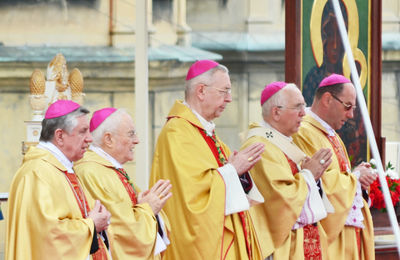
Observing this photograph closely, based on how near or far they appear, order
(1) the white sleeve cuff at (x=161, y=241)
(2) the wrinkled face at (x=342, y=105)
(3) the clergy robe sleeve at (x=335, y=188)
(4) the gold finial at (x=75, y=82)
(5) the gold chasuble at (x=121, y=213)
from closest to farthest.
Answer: (5) the gold chasuble at (x=121, y=213) < (1) the white sleeve cuff at (x=161, y=241) < (3) the clergy robe sleeve at (x=335, y=188) < (2) the wrinkled face at (x=342, y=105) < (4) the gold finial at (x=75, y=82)

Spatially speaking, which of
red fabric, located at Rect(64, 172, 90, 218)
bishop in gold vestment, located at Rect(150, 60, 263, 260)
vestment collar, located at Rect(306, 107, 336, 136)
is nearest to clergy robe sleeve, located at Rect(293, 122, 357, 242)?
vestment collar, located at Rect(306, 107, 336, 136)

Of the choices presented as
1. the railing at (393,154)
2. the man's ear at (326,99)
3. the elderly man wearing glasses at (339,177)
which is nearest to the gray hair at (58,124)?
the elderly man wearing glasses at (339,177)

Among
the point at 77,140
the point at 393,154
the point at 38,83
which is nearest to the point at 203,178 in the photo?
the point at 77,140

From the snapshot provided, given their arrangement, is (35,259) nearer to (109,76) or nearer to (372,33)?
(372,33)

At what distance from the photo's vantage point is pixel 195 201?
14.8 ft

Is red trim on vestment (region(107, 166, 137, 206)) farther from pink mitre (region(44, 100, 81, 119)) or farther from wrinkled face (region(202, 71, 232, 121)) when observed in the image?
wrinkled face (region(202, 71, 232, 121))

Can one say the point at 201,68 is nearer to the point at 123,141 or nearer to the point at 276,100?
the point at 276,100

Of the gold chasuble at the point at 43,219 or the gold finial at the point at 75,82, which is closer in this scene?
the gold chasuble at the point at 43,219

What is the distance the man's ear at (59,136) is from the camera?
3873 millimetres

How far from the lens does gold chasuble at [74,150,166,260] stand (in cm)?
409

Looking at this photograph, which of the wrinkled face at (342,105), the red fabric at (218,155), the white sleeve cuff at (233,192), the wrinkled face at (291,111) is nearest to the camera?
the white sleeve cuff at (233,192)

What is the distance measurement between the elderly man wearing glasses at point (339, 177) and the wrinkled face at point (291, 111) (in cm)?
39

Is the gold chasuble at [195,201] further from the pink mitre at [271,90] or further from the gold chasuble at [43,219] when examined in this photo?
the gold chasuble at [43,219]

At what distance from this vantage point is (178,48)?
29.9ft
